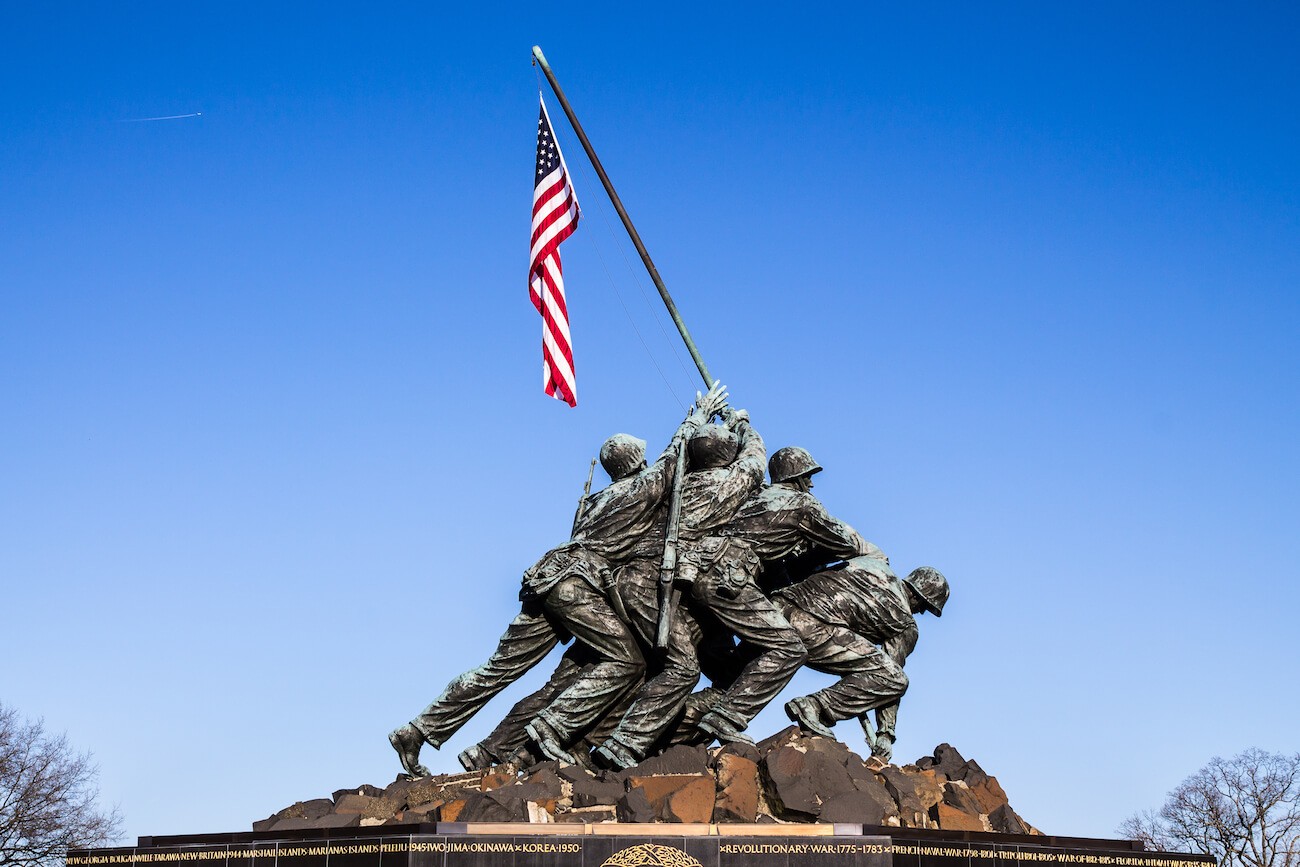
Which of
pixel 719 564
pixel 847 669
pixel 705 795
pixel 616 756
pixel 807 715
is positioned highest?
pixel 719 564

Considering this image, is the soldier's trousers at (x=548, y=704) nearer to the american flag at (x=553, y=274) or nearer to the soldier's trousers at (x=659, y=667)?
the soldier's trousers at (x=659, y=667)

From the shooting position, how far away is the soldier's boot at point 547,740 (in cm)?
1878

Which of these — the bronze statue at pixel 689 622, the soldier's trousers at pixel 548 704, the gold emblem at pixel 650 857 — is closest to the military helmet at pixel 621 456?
the bronze statue at pixel 689 622

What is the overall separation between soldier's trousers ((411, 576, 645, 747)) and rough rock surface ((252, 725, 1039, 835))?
3.70ft

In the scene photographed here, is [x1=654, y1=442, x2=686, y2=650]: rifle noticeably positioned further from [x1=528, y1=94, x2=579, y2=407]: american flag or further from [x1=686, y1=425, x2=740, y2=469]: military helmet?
[x1=528, y1=94, x2=579, y2=407]: american flag

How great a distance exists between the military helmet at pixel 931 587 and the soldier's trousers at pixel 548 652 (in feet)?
11.0

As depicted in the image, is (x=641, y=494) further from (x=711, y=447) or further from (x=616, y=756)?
(x=616, y=756)

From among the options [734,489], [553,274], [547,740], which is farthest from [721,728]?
[553,274]

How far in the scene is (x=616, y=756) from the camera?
729 inches

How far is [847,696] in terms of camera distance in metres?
19.2

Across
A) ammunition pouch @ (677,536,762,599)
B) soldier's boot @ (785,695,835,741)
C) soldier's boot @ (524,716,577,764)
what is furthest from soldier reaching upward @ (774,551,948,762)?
soldier's boot @ (524,716,577,764)

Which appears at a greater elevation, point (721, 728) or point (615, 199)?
point (615, 199)

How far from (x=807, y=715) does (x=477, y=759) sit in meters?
3.59

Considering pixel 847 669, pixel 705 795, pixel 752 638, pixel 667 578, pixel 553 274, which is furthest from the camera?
pixel 553 274
